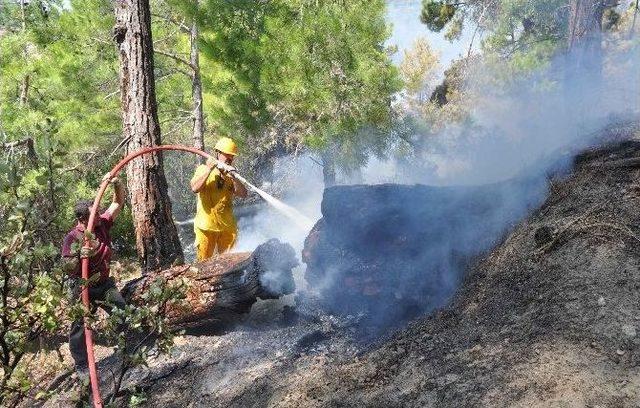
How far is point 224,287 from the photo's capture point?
4840 mm

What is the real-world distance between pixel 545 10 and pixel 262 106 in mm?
11047

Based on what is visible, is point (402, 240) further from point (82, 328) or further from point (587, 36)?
point (587, 36)

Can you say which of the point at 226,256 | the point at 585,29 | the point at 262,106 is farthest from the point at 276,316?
the point at 585,29

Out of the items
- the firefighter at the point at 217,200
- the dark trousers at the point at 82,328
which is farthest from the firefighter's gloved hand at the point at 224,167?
the dark trousers at the point at 82,328

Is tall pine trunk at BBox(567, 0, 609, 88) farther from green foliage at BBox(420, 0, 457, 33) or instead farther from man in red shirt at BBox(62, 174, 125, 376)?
man in red shirt at BBox(62, 174, 125, 376)

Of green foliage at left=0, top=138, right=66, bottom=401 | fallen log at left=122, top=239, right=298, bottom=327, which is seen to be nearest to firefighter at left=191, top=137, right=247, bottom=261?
fallen log at left=122, top=239, right=298, bottom=327

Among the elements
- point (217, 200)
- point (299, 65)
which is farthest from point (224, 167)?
point (299, 65)

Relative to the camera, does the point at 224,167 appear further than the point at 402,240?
Yes

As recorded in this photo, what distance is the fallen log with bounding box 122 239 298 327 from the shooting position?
190 inches

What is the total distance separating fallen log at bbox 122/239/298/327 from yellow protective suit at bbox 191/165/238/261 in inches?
28.7

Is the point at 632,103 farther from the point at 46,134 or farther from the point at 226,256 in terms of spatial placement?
the point at 46,134

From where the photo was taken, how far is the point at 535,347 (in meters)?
2.83

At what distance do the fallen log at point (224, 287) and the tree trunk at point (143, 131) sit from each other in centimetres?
105

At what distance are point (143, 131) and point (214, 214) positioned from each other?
1.33 m
